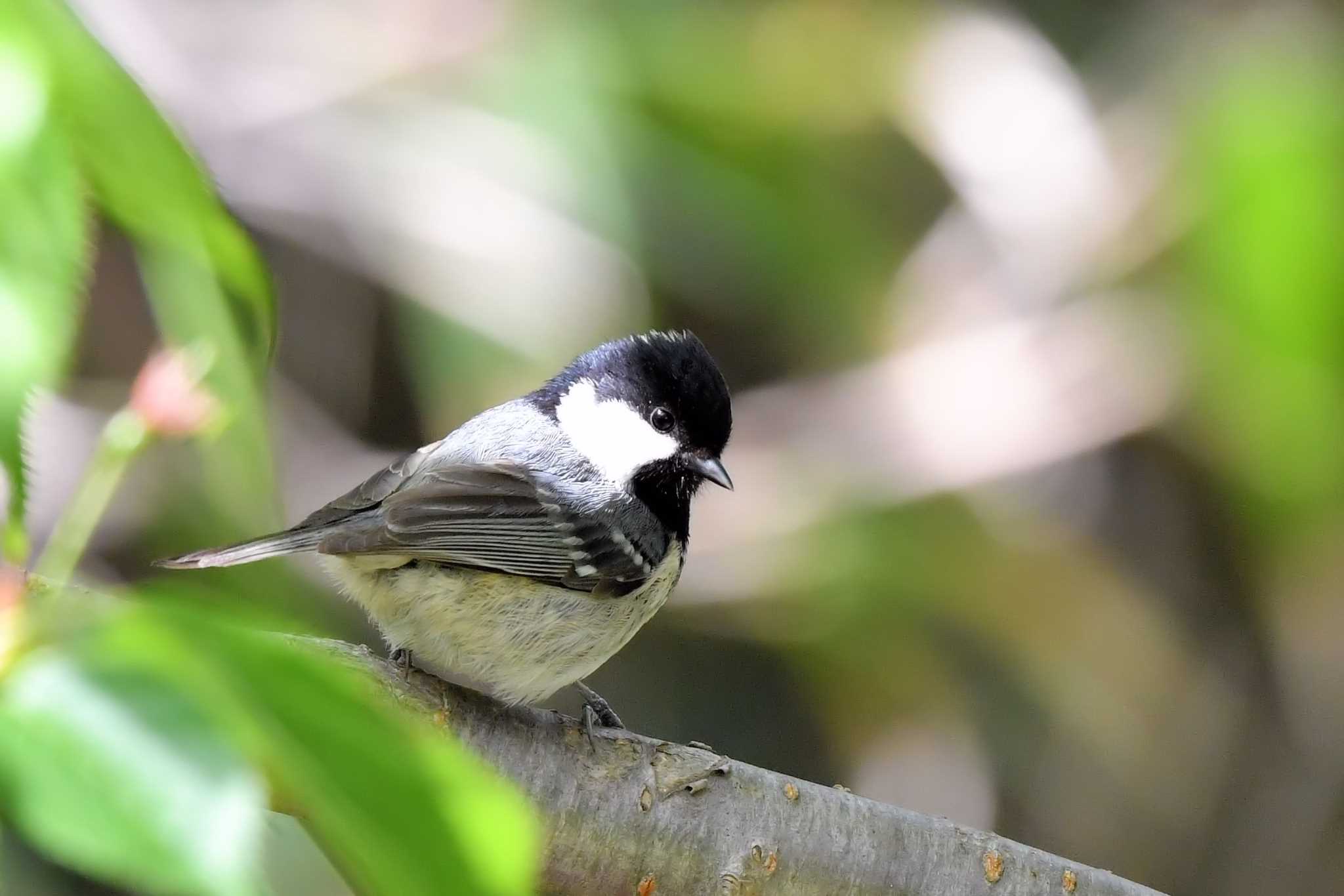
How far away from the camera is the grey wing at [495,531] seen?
6.01ft

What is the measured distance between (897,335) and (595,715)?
199cm

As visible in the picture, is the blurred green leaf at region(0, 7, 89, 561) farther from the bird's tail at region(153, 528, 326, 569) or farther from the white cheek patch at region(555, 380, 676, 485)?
the white cheek patch at region(555, 380, 676, 485)

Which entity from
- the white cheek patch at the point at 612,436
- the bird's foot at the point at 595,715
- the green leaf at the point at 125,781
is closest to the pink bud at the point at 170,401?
the green leaf at the point at 125,781

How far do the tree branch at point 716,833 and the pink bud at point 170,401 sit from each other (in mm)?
581

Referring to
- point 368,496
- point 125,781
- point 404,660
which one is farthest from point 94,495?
point 368,496

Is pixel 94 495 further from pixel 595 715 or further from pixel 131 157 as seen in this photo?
pixel 595 715

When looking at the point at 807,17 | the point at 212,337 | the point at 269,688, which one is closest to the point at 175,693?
the point at 269,688

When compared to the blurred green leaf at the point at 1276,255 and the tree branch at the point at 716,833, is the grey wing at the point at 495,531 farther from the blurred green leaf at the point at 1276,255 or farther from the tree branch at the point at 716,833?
the blurred green leaf at the point at 1276,255

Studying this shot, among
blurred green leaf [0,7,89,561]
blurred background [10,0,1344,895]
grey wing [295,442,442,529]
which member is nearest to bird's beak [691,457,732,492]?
grey wing [295,442,442,529]

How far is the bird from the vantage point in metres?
1.86

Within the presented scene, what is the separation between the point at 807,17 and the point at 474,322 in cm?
128

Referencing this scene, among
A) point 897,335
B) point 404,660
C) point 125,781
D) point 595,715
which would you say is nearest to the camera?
point 125,781

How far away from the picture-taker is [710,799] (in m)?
1.52

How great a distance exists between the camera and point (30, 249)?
58 cm
